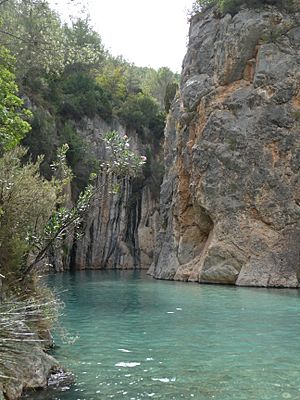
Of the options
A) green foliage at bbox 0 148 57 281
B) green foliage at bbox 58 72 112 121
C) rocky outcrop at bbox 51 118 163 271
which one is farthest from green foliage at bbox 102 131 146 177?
green foliage at bbox 58 72 112 121

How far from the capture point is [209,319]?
41.8ft

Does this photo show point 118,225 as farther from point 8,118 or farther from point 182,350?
point 8,118

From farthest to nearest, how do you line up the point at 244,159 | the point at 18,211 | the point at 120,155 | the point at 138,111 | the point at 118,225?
→ 1. the point at 138,111
2. the point at 118,225
3. the point at 244,159
4. the point at 120,155
5. the point at 18,211

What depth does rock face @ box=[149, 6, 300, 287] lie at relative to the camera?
24.7 m

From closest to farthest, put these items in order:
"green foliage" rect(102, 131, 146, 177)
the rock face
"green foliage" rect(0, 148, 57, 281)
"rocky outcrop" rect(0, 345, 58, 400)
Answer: "rocky outcrop" rect(0, 345, 58, 400), "green foliage" rect(0, 148, 57, 281), "green foliage" rect(102, 131, 146, 177), the rock face

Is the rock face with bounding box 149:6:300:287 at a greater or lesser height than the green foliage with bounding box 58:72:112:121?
lesser

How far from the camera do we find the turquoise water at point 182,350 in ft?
21.5

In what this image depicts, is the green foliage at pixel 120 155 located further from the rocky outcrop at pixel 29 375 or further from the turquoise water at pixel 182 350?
the rocky outcrop at pixel 29 375

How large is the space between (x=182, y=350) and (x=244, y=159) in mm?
17812

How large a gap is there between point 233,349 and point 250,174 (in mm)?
17182

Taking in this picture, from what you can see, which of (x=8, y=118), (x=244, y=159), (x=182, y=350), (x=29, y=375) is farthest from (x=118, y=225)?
(x=29, y=375)

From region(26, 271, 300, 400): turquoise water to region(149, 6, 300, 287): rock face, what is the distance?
27.4ft

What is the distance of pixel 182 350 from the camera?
9.03 m

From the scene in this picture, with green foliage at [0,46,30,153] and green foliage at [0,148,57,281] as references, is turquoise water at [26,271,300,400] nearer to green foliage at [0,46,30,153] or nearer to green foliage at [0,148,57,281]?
green foliage at [0,148,57,281]
